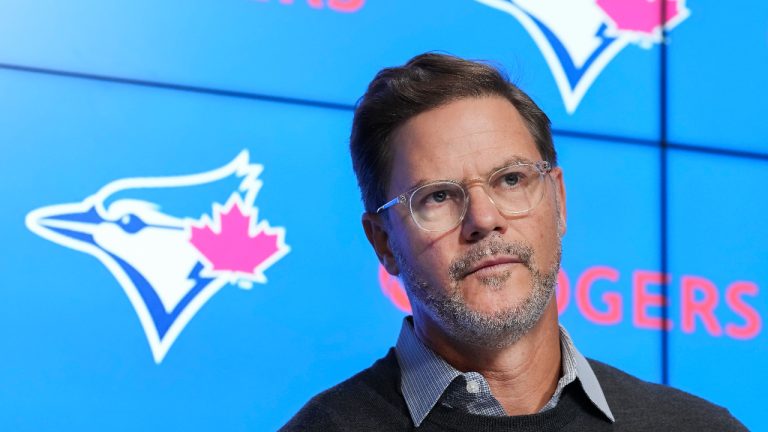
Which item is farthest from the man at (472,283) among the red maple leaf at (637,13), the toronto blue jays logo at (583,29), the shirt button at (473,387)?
the red maple leaf at (637,13)

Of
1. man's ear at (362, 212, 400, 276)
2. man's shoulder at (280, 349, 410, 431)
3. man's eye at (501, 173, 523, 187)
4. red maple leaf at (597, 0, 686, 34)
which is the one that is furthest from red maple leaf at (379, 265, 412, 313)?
red maple leaf at (597, 0, 686, 34)

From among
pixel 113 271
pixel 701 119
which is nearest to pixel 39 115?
pixel 113 271

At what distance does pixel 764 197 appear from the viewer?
2.24 metres

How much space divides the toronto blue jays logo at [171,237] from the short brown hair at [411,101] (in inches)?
17.8

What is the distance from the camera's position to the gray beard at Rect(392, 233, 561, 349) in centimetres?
120

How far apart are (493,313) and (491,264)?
69 mm

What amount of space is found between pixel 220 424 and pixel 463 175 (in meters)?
0.84

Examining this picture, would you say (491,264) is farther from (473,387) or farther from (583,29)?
(583,29)

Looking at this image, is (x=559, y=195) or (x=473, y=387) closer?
(x=473, y=387)

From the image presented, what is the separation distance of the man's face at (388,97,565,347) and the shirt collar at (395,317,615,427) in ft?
0.15

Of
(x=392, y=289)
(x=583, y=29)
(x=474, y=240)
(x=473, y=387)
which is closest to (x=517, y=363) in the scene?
(x=473, y=387)

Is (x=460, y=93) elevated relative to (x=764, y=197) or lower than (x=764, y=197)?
lower

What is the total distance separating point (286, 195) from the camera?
6.16 ft

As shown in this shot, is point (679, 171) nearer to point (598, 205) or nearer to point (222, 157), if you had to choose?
point (598, 205)
